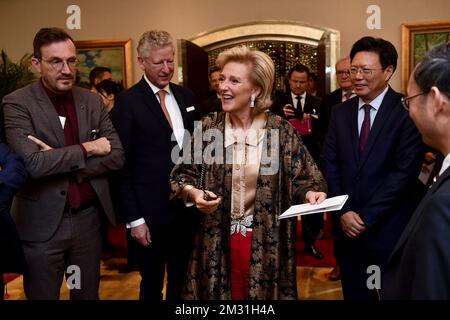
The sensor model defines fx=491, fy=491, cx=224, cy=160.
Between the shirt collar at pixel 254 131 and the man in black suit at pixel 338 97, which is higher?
the man in black suit at pixel 338 97

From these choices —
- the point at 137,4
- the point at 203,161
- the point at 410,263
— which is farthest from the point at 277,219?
the point at 137,4

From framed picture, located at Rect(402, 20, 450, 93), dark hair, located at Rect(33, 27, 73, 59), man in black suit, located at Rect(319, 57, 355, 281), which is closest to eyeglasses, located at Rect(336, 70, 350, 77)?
man in black suit, located at Rect(319, 57, 355, 281)

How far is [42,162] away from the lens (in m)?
2.27

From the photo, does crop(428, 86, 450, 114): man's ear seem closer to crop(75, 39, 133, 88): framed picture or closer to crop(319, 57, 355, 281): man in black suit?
crop(319, 57, 355, 281): man in black suit

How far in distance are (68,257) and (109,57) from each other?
483 centimetres

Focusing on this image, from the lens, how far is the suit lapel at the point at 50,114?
240cm

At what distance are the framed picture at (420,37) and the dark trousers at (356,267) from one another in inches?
158

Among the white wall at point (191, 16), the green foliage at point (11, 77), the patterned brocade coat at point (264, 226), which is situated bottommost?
the patterned brocade coat at point (264, 226)

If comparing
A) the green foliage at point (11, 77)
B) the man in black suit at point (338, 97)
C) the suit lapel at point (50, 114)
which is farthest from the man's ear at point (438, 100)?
the green foliage at point (11, 77)

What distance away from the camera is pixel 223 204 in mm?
2379

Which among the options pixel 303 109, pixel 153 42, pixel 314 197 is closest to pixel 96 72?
pixel 303 109

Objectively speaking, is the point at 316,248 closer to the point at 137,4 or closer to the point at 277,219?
the point at 277,219

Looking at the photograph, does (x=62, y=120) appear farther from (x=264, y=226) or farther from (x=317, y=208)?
(x=317, y=208)

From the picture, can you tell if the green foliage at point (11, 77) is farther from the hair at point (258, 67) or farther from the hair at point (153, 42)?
the hair at point (258, 67)
